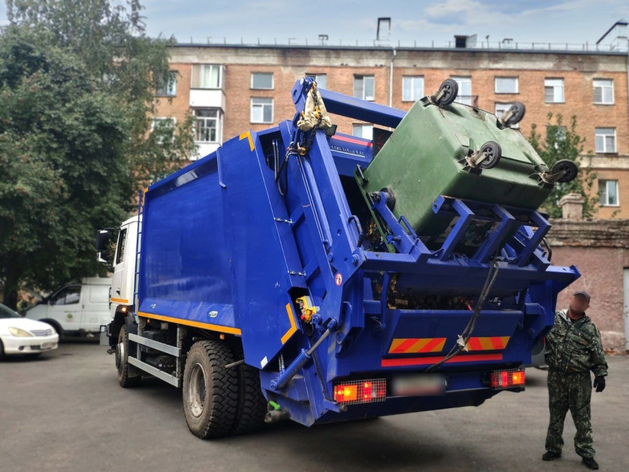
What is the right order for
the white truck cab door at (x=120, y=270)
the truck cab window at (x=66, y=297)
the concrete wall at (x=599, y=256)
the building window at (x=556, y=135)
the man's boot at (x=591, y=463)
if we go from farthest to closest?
the building window at (x=556, y=135), the truck cab window at (x=66, y=297), the concrete wall at (x=599, y=256), the white truck cab door at (x=120, y=270), the man's boot at (x=591, y=463)

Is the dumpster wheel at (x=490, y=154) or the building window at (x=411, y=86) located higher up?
the building window at (x=411, y=86)

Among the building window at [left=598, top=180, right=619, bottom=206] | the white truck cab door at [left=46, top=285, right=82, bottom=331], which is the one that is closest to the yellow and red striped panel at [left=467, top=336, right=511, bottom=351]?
the white truck cab door at [left=46, top=285, right=82, bottom=331]

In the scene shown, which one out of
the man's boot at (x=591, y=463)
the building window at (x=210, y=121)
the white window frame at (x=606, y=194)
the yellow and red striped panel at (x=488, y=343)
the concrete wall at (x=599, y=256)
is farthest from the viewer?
the white window frame at (x=606, y=194)

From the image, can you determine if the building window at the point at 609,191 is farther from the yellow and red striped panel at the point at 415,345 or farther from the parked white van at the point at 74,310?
the yellow and red striped panel at the point at 415,345

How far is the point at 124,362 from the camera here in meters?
8.67

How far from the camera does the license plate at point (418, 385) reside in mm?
4305

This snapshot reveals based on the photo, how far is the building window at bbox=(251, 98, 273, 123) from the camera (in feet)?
101

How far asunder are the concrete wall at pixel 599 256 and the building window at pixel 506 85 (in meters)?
18.9

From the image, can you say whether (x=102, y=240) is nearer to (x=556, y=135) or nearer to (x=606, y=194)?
(x=556, y=135)

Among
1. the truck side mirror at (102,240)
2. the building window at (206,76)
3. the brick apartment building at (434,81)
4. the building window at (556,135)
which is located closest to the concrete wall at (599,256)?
the truck side mirror at (102,240)

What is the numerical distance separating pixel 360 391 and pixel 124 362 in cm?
562

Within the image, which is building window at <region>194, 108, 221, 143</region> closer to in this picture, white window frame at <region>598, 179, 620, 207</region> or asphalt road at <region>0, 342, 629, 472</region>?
white window frame at <region>598, 179, 620, 207</region>

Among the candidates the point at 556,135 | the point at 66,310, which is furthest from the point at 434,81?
the point at 66,310

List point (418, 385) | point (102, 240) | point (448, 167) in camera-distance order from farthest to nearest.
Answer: point (102, 240)
point (418, 385)
point (448, 167)
